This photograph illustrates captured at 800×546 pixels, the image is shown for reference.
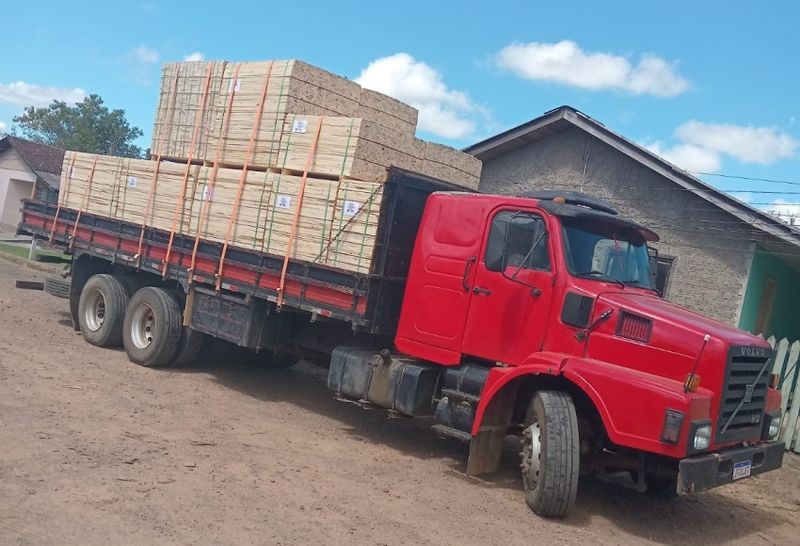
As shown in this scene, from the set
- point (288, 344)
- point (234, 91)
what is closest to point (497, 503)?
point (288, 344)

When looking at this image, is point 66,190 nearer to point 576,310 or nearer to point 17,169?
point 576,310

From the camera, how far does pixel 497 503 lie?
606 cm

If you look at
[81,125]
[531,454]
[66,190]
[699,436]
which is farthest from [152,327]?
[81,125]

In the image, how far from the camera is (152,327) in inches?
A: 386

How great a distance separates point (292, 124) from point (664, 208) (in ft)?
23.3

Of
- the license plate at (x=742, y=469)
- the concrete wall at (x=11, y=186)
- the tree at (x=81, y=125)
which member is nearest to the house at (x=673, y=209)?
the license plate at (x=742, y=469)

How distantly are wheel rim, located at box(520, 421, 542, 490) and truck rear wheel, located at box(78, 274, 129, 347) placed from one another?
6641mm

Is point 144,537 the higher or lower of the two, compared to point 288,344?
lower

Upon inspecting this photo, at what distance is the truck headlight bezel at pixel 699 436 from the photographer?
5.19 meters

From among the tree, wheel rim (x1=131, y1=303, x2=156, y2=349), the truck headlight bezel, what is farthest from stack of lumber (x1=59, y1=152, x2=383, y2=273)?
the tree

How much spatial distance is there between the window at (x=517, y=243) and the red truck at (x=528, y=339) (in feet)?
0.04

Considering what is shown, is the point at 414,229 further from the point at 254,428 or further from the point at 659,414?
the point at 659,414

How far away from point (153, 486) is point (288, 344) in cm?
367

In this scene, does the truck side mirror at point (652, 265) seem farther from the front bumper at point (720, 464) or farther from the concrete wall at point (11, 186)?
the concrete wall at point (11, 186)
